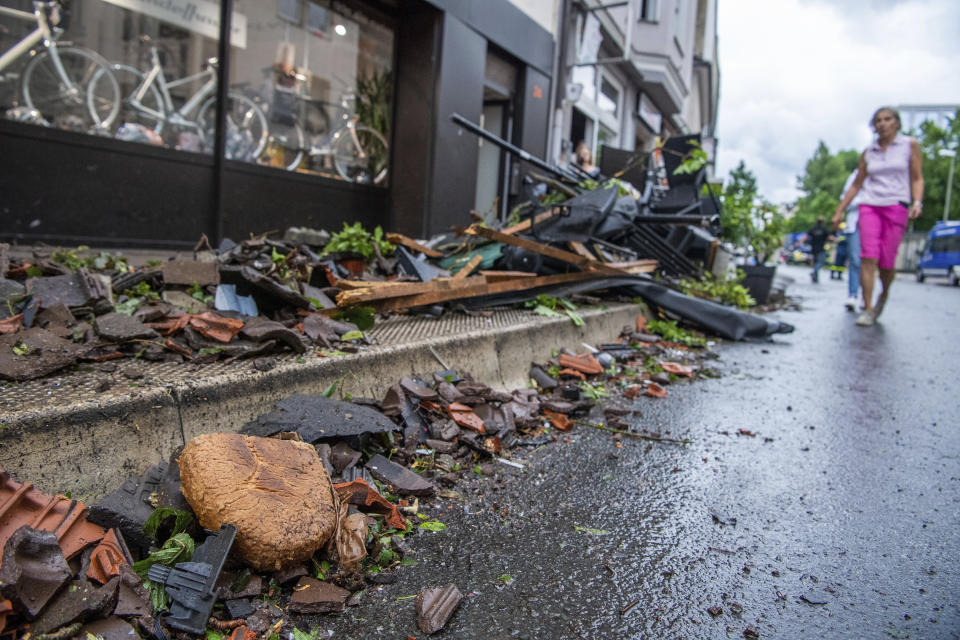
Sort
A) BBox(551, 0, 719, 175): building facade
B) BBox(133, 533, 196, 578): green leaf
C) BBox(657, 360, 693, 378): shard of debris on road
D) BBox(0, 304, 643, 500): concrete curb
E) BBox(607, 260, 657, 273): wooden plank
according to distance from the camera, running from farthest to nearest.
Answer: BBox(551, 0, 719, 175): building facade < BBox(607, 260, 657, 273): wooden plank < BBox(657, 360, 693, 378): shard of debris on road < BBox(0, 304, 643, 500): concrete curb < BBox(133, 533, 196, 578): green leaf

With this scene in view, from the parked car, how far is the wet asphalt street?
30.4 metres

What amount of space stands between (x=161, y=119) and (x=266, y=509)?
5.81 metres

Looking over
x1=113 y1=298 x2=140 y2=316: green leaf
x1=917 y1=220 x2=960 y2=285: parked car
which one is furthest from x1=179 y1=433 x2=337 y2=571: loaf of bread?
x1=917 y1=220 x2=960 y2=285: parked car

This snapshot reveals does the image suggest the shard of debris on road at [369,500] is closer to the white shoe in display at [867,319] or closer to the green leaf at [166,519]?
the green leaf at [166,519]

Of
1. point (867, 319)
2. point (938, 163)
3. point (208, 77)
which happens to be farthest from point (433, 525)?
point (938, 163)

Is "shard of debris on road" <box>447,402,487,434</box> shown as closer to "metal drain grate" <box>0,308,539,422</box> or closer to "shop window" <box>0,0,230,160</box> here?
"metal drain grate" <box>0,308,539,422</box>

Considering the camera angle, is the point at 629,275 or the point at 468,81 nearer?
the point at 629,275

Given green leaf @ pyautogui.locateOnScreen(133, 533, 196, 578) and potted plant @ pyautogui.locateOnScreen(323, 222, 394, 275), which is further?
potted plant @ pyautogui.locateOnScreen(323, 222, 394, 275)

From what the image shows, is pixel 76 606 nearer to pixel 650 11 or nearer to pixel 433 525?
pixel 433 525

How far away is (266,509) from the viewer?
5.05 feet

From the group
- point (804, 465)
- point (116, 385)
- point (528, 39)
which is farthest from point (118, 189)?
point (528, 39)

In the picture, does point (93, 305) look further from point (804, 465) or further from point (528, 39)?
point (528, 39)

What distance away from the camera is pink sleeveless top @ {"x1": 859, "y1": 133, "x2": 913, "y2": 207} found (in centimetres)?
668

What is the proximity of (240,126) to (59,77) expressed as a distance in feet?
5.39
